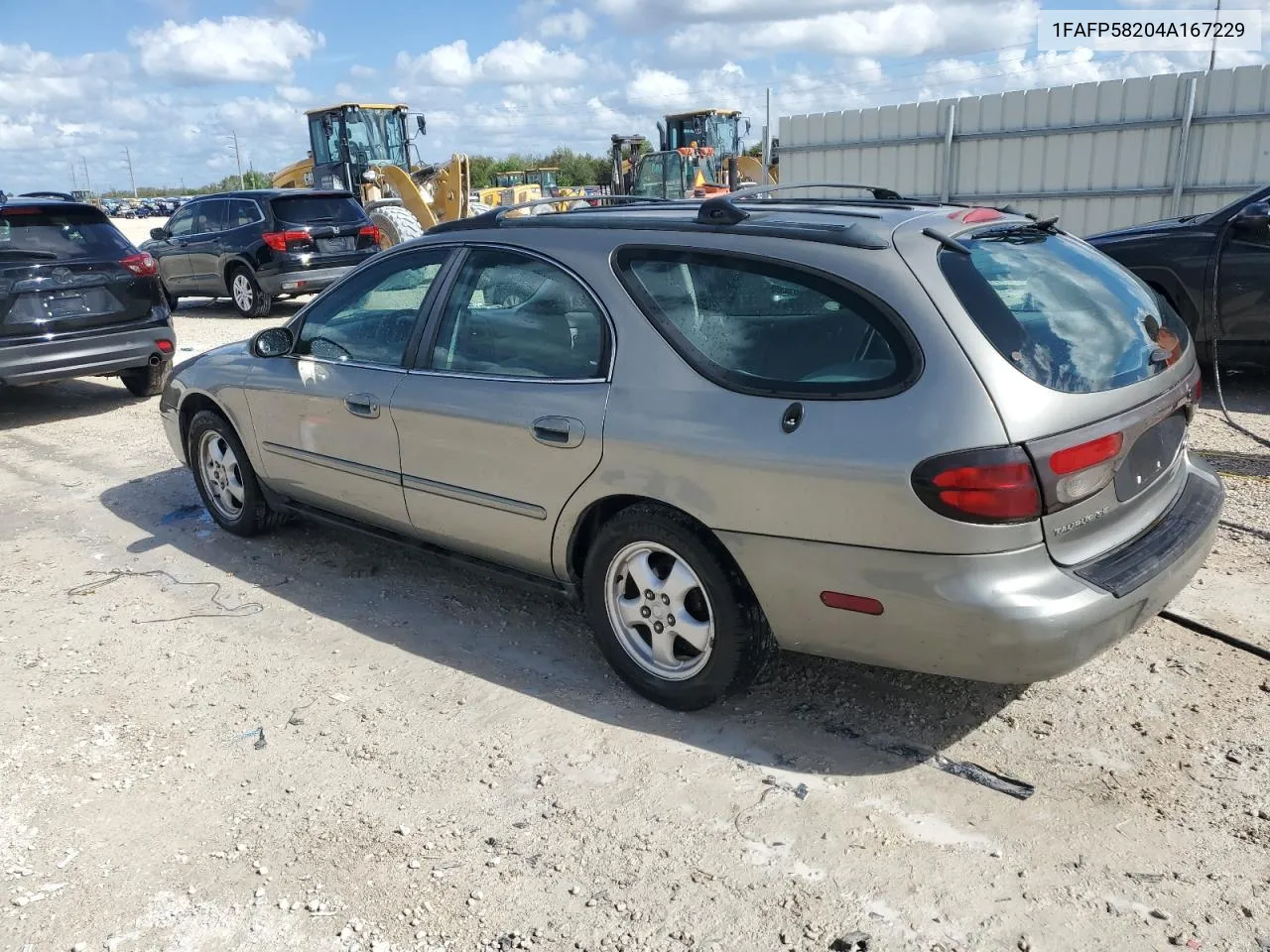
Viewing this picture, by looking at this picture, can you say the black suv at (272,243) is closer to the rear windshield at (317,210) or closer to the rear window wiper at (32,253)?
the rear windshield at (317,210)

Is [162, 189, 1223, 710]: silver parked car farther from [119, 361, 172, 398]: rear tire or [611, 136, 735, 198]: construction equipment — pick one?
[611, 136, 735, 198]: construction equipment

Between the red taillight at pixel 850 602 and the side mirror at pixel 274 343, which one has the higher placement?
the side mirror at pixel 274 343

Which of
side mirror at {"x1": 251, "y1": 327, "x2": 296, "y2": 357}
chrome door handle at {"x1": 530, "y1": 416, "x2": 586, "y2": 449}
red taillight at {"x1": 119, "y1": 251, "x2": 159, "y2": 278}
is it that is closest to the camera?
chrome door handle at {"x1": 530, "y1": 416, "x2": 586, "y2": 449}

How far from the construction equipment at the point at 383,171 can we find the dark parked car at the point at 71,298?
28.6ft

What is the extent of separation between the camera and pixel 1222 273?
7176mm

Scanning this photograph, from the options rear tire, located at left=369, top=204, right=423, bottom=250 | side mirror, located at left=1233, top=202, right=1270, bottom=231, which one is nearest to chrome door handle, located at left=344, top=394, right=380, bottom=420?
side mirror, located at left=1233, top=202, right=1270, bottom=231

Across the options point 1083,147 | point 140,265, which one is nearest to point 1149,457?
point 140,265

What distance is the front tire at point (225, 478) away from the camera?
5.21m

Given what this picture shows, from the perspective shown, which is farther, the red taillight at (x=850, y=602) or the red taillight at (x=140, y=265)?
the red taillight at (x=140, y=265)

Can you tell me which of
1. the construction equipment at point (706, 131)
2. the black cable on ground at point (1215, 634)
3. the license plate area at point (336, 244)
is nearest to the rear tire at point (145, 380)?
the license plate area at point (336, 244)

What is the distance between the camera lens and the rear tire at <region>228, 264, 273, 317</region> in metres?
14.3

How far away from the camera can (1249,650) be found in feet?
11.9

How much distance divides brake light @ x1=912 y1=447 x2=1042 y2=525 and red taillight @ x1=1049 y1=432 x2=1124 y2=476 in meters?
0.10

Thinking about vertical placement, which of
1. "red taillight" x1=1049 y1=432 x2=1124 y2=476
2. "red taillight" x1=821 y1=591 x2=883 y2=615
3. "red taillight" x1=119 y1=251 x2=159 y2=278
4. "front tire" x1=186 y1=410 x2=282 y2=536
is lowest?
"front tire" x1=186 y1=410 x2=282 y2=536
